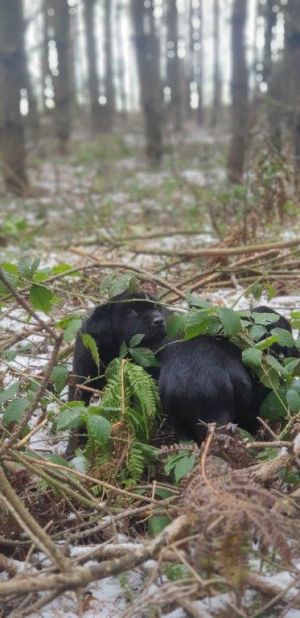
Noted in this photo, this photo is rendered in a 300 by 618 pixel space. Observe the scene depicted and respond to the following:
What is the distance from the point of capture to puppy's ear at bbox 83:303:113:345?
3812 millimetres

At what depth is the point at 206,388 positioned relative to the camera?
3.06 meters

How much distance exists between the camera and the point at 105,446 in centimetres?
303

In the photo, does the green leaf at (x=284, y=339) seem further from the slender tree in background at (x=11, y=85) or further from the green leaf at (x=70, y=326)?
the slender tree in background at (x=11, y=85)

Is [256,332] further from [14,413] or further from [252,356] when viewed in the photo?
[14,413]

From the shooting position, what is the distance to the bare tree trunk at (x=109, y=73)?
30.8 metres

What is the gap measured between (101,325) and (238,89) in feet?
42.1

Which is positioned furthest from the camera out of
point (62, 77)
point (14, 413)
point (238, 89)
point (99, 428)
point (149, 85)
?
point (62, 77)

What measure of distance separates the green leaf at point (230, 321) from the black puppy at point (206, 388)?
15 cm

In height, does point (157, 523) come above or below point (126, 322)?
below

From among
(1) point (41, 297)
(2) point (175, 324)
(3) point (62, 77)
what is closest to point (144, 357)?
(2) point (175, 324)

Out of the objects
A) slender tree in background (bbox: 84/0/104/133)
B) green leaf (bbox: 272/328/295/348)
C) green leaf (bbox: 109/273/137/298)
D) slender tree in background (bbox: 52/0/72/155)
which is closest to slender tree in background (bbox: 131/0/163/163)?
slender tree in background (bbox: 52/0/72/155)

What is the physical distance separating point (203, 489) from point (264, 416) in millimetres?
1256

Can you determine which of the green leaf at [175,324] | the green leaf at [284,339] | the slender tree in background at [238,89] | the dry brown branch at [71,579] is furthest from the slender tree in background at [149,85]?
the dry brown branch at [71,579]

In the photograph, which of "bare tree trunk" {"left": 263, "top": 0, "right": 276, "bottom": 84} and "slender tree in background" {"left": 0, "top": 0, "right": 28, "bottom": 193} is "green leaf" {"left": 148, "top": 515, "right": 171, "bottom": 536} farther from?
"slender tree in background" {"left": 0, "top": 0, "right": 28, "bottom": 193}
